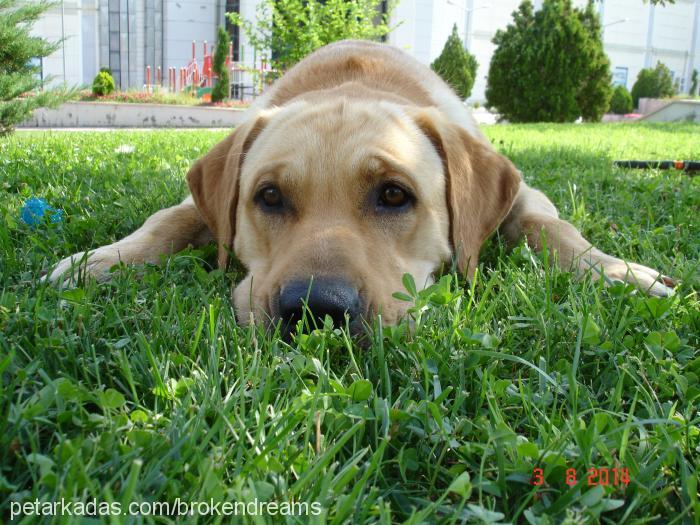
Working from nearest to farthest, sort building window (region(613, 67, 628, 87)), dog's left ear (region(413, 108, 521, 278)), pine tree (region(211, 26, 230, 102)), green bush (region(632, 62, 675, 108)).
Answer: dog's left ear (region(413, 108, 521, 278)) → pine tree (region(211, 26, 230, 102)) → green bush (region(632, 62, 675, 108)) → building window (region(613, 67, 628, 87))

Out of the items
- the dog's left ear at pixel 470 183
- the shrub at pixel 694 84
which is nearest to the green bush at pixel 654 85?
the shrub at pixel 694 84

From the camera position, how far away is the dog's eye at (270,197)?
277 centimetres

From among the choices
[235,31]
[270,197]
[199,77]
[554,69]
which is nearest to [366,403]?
[270,197]

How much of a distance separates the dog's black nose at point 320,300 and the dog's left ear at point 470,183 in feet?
3.05

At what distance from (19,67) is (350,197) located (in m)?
11.1

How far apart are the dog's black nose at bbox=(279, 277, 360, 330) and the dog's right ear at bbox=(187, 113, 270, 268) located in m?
1.07

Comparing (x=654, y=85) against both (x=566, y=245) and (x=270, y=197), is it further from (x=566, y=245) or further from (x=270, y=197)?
(x=270, y=197)

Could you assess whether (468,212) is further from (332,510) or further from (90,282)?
(332,510)

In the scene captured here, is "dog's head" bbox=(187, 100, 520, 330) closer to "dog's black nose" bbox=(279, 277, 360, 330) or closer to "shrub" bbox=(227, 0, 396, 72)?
"dog's black nose" bbox=(279, 277, 360, 330)

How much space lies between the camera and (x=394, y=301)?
2.21 metres

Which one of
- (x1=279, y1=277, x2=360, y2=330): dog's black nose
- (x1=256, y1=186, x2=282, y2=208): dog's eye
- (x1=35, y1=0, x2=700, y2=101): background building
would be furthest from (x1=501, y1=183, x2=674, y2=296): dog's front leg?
(x1=35, y1=0, x2=700, y2=101): background building

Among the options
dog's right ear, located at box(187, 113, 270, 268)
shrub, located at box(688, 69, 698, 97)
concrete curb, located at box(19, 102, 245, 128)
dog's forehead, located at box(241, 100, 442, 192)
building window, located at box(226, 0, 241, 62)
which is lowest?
concrete curb, located at box(19, 102, 245, 128)

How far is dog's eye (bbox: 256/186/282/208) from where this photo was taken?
9.08 ft

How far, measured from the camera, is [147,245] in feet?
9.82
